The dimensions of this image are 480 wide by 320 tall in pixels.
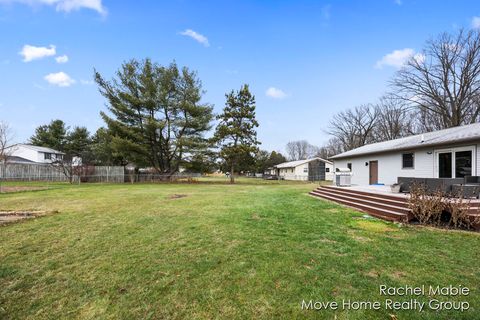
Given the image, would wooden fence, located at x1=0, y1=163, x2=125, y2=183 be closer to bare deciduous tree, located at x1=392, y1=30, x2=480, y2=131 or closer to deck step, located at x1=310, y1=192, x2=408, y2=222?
deck step, located at x1=310, y1=192, x2=408, y2=222

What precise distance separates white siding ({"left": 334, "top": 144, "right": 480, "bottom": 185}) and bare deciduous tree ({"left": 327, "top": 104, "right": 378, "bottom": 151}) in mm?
21338

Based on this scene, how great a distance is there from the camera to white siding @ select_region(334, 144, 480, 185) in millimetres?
10758

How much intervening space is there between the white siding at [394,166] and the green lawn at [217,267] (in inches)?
281

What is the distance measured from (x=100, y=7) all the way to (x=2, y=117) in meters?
23.4

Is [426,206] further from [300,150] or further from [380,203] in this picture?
[300,150]

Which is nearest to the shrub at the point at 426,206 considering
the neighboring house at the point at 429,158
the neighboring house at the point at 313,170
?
the neighboring house at the point at 429,158

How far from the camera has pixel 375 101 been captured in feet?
113

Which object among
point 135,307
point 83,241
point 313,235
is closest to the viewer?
point 135,307

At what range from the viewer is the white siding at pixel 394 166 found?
10758 millimetres

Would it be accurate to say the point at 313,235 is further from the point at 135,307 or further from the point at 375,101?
the point at 375,101

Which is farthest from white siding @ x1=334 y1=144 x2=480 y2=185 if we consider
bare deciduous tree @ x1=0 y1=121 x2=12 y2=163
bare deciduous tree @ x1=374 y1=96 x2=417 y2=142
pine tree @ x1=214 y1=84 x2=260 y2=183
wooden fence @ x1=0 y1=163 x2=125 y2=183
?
bare deciduous tree @ x1=0 y1=121 x2=12 y2=163

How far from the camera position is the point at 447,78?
2158 cm

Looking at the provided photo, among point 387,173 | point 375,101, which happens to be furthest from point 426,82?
point 387,173

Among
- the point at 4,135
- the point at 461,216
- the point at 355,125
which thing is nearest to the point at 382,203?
the point at 461,216
